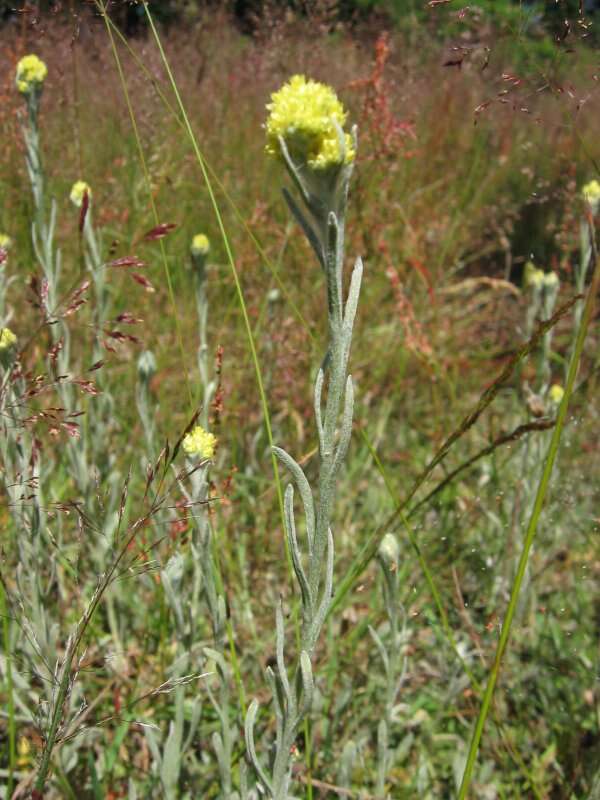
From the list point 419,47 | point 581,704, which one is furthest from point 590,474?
point 419,47

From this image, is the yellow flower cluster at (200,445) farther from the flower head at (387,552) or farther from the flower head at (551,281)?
the flower head at (551,281)

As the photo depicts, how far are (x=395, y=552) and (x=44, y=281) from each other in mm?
631

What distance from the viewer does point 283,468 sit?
2031mm

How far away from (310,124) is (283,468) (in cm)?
145

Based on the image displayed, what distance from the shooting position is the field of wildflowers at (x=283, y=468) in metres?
0.79

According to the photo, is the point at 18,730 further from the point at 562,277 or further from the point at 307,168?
the point at 562,277

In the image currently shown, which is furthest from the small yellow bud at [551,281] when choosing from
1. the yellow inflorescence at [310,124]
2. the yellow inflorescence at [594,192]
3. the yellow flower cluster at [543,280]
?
the yellow inflorescence at [310,124]

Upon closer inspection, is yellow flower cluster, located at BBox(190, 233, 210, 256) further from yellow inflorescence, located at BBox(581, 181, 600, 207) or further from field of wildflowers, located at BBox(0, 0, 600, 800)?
yellow inflorescence, located at BBox(581, 181, 600, 207)

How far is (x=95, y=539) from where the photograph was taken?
1603 millimetres

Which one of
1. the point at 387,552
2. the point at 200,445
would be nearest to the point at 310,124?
the point at 200,445

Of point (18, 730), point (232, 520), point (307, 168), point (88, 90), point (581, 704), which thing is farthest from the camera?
point (88, 90)

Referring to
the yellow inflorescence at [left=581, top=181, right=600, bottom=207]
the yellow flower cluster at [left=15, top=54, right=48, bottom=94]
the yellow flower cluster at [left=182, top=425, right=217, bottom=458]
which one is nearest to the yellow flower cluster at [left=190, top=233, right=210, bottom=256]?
the yellow flower cluster at [left=15, top=54, right=48, bottom=94]

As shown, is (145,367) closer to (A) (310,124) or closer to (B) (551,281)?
(A) (310,124)

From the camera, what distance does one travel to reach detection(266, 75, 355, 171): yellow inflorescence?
647 millimetres
